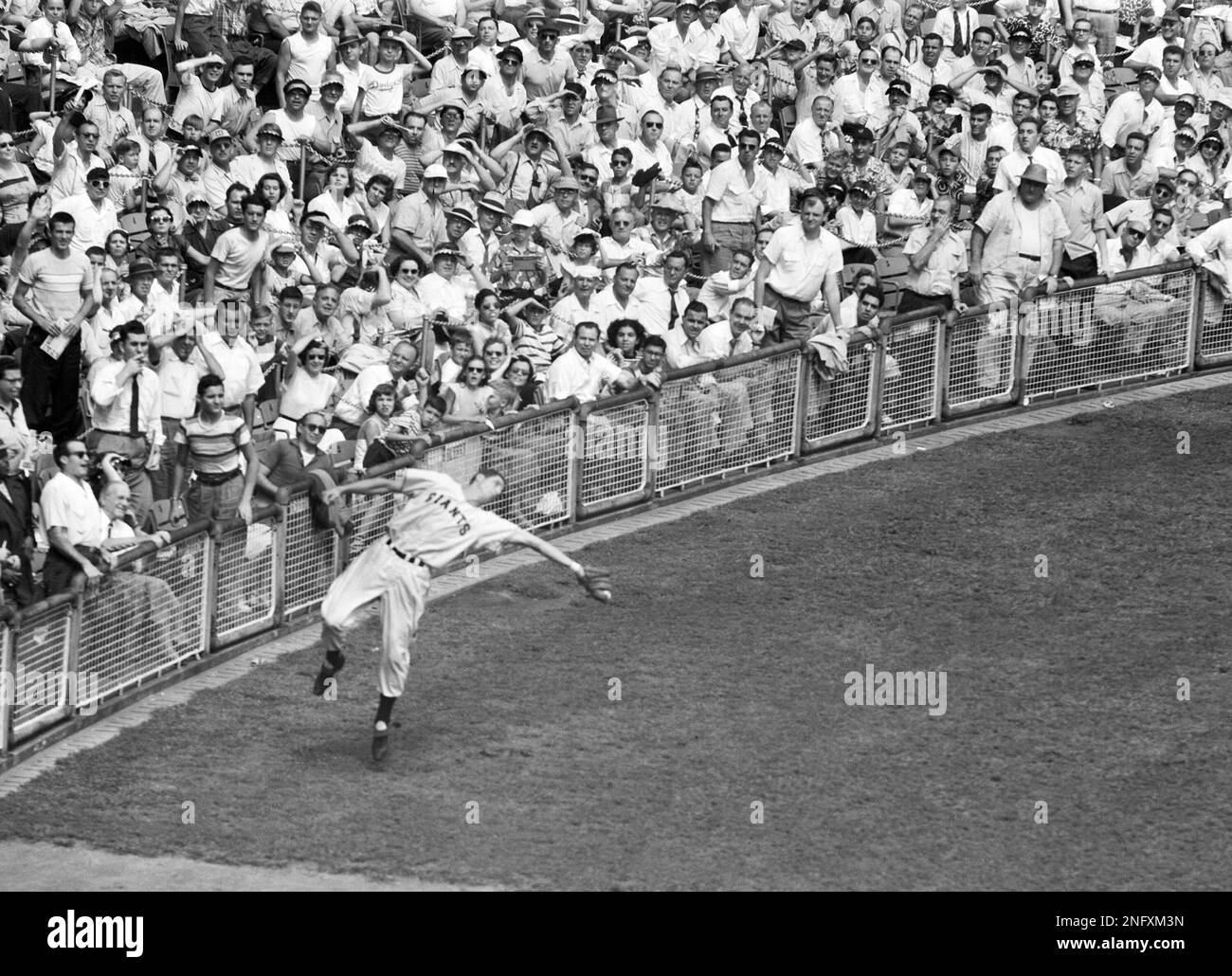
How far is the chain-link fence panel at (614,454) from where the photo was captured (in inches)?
756

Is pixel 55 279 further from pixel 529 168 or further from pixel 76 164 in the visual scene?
pixel 529 168

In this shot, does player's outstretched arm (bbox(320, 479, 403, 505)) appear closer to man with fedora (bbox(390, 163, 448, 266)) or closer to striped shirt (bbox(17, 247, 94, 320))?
striped shirt (bbox(17, 247, 94, 320))

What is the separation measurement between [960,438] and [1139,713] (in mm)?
5189

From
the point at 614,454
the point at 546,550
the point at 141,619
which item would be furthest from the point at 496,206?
the point at 546,550

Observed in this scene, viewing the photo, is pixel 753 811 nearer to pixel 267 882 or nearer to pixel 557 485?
pixel 267 882

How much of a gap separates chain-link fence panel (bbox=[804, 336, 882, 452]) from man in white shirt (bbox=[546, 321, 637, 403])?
1.92 metres

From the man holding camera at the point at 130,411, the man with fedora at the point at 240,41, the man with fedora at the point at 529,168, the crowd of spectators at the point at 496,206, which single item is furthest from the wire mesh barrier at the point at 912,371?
the man with fedora at the point at 240,41

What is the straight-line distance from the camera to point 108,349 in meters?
19.3

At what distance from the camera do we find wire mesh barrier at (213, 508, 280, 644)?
55.5 ft

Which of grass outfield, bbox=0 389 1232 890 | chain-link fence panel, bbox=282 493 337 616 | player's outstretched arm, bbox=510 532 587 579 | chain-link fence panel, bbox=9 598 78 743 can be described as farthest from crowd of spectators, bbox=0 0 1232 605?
player's outstretched arm, bbox=510 532 587 579

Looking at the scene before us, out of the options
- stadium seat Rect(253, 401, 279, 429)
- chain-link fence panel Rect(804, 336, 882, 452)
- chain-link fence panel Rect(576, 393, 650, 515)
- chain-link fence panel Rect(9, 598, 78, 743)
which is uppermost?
chain-link fence panel Rect(804, 336, 882, 452)

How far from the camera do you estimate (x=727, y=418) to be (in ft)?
66.2

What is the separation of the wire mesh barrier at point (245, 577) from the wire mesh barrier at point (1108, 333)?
770 centimetres

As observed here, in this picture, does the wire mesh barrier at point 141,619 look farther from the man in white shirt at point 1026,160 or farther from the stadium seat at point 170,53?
the man in white shirt at point 1026,160
